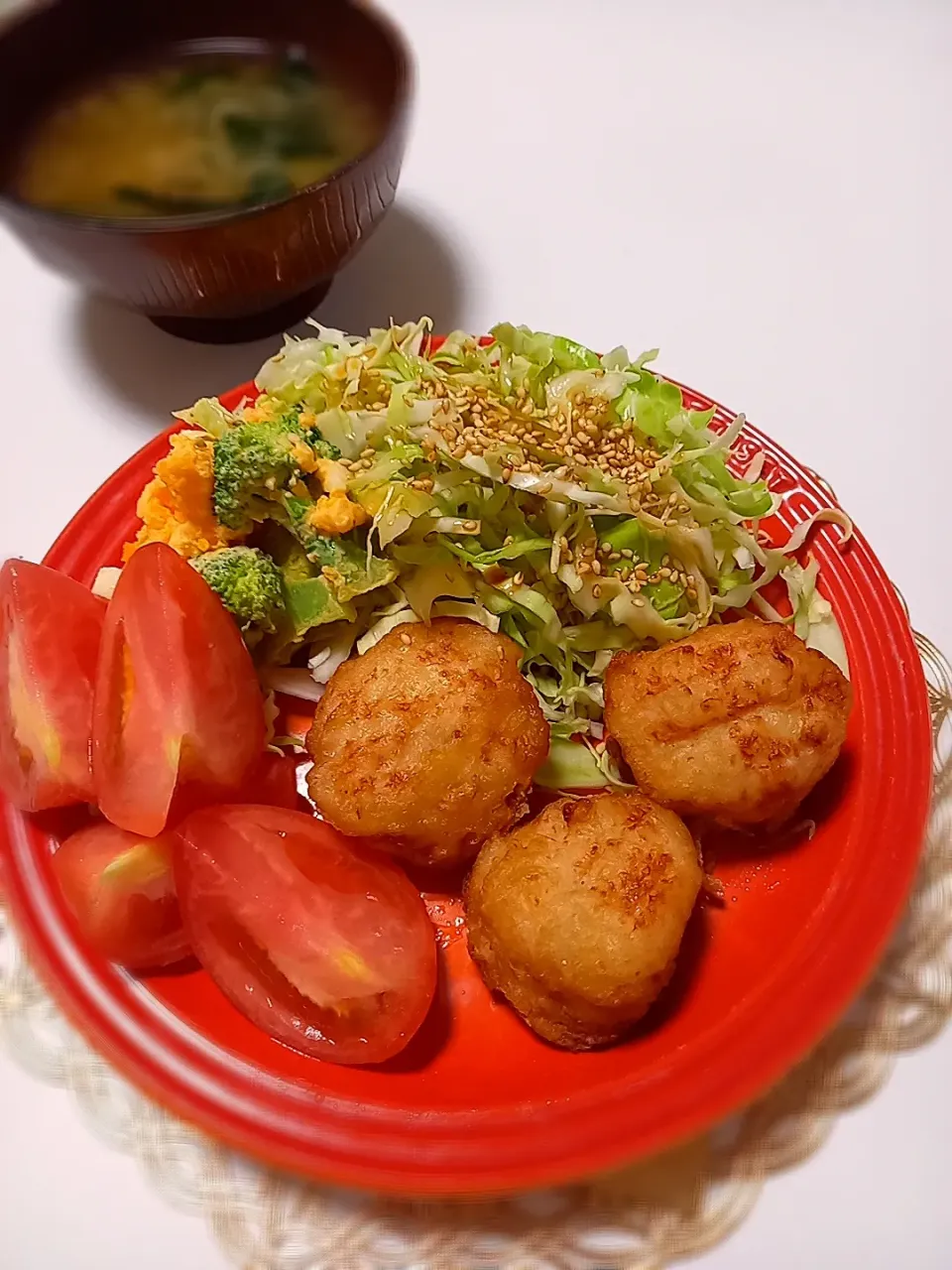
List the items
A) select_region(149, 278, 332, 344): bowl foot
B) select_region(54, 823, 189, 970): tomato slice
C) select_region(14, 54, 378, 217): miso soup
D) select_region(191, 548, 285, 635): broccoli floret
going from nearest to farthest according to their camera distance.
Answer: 1. select_region(54, 823, 189, 970): tomato slice
2. select_region(191, 548, 285, 635): broccoli floret
3. select_region(14, 54, 378, 217): miso soup
4. select_region(149, 278, 332, 344): bowl foot

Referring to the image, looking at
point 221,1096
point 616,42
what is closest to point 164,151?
point 616,42

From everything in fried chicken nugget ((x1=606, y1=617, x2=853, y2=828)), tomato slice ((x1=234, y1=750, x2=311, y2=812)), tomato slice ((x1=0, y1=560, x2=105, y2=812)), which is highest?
fried chicken nugget ((x1=606, y1=617, x2=853, y2=828))

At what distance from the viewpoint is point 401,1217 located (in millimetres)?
1705

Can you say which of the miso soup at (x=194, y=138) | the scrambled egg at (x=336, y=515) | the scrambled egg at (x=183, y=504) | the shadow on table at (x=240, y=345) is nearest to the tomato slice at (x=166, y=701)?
the scrambled egg at (x=183, y=504)

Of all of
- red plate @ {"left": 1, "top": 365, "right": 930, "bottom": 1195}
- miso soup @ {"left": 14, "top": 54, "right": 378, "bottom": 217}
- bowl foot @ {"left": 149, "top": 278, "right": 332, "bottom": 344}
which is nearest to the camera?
red plate @ {"left": 1, "top": 365, "right": 930, "bottom": 1195}

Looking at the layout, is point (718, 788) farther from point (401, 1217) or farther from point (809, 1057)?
point (401, 1217)

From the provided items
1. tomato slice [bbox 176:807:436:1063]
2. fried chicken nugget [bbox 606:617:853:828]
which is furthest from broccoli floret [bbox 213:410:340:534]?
fried chicken nugget [bbox 606:617:853:828]

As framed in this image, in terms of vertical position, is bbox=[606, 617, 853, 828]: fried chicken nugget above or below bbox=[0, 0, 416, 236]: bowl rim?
below

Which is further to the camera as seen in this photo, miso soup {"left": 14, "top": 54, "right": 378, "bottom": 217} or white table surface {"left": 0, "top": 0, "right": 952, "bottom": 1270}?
miso soup {"left": 14, "top": 54, "right": 378, "bottom": 217}

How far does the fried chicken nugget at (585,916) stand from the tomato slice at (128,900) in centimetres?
52

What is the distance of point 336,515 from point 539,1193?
1.25 m

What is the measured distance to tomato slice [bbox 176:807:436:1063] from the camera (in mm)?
1677

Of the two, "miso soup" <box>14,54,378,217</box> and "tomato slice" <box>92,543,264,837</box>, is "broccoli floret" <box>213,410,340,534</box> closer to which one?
"tomato slice" <box>92,543,264,837</box>

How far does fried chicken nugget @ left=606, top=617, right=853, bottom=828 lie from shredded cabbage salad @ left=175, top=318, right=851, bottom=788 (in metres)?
0.15
